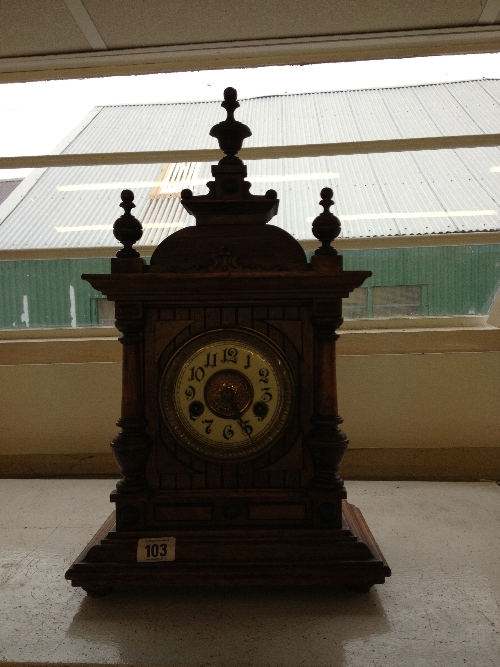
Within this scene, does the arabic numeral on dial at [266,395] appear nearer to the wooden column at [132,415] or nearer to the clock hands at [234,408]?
the clock hands at [234,408]

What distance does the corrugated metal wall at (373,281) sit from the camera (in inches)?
78.0

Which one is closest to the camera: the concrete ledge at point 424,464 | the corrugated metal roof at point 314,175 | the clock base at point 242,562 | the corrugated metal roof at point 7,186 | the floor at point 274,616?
the floor at point 274,616

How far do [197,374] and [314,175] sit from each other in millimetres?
1124

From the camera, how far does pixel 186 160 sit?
1.89m

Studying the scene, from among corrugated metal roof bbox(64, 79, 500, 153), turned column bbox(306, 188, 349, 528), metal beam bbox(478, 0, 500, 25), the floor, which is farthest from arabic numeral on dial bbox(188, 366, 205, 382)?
metal beam bbox(478, 0, 500, 25)

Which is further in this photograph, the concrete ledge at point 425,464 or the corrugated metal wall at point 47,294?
the corrugated metal wall at point 47,294

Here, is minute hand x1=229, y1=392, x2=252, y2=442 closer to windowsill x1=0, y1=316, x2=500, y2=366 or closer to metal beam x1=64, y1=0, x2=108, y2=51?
windowsill x1=0, y1=316, x2=500, y2=366

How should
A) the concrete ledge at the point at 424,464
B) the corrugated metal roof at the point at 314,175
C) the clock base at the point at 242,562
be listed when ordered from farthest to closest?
the corrugated metal roof at the point at 314,175, the concrete ledge at the point at 424,464, the clock base at the point at 242,562

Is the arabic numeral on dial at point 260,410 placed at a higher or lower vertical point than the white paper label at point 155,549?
higher

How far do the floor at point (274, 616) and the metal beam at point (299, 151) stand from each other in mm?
1133

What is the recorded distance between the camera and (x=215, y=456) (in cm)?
111

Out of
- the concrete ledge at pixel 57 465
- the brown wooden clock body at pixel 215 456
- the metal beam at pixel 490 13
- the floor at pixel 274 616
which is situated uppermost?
the metal beam at pixel 490 13

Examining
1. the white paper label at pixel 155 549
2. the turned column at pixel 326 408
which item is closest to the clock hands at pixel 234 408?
the turned column at pixel 326 408

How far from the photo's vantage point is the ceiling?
1507mm
